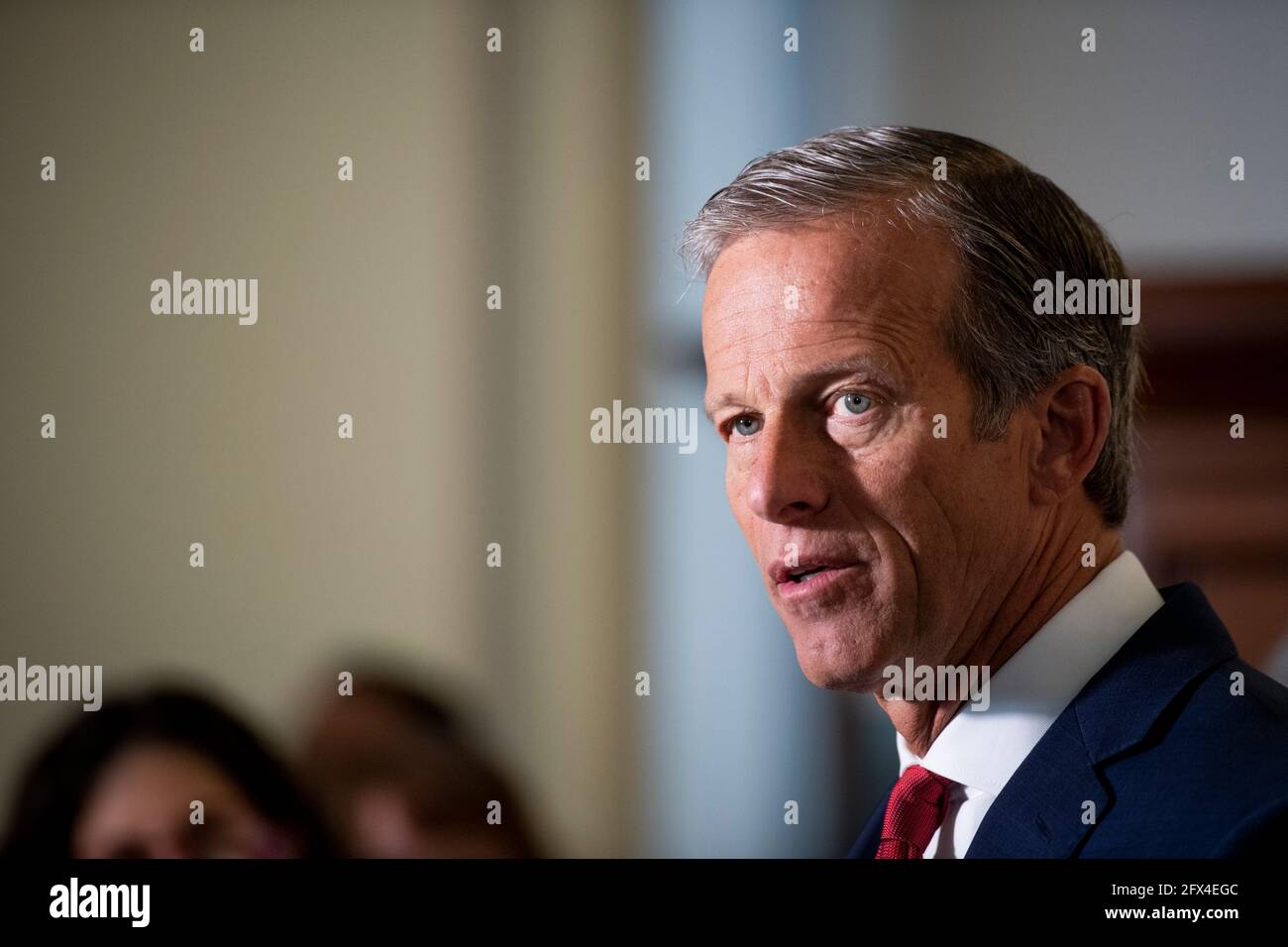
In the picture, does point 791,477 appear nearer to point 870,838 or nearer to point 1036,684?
point 1036,684

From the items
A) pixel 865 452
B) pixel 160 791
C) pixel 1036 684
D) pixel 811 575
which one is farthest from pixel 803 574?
pixel 160 791

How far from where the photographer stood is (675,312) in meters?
1.32

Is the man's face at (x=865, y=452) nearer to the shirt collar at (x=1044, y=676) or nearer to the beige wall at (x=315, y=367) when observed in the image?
the shirt collar at (x=1044, y=676)

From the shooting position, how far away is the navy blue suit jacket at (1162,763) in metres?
0.94

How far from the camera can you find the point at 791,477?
1.08m

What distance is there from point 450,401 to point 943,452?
64cm

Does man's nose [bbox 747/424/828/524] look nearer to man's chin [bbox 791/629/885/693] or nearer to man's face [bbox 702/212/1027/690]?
man's face [bbox 702/212/1027/690]

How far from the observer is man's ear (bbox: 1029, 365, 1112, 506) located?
1073mm

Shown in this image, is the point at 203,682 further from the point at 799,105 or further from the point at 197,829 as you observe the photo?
the point at 799,105

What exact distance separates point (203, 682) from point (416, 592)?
27 cm

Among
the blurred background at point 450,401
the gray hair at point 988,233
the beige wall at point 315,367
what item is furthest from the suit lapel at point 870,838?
the gray hair at point 988,233

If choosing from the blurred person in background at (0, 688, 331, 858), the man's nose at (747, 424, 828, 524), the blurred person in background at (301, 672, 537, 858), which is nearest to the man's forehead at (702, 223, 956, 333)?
the man's nose at (747, 424, 828, 524)

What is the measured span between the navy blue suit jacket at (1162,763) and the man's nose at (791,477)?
298 mm

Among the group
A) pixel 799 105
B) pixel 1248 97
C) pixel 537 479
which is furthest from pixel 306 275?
pixel 1248 97
